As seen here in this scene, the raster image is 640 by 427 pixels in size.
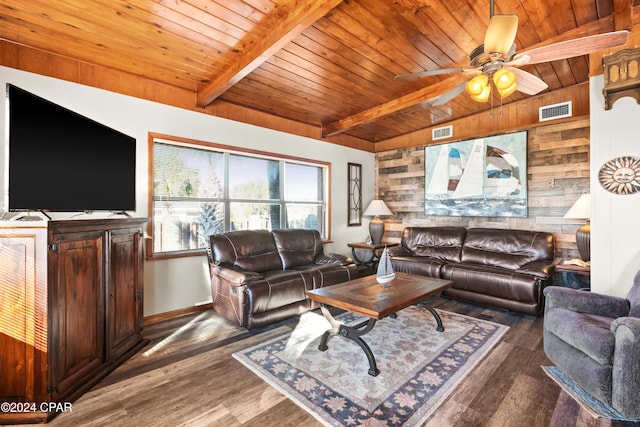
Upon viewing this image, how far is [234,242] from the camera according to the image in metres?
3.53

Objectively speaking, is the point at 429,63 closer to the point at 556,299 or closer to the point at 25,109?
the point at 556,299

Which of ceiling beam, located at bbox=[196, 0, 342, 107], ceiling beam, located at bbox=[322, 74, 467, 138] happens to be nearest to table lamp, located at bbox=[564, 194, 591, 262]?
ceiling beam, located at bbox=[322, 74, 467, 138]

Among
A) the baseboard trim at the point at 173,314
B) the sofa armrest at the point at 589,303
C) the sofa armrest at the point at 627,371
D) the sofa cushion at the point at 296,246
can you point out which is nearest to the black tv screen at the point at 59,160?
the baseboard trim at the point at 173,314

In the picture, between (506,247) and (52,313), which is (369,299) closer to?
(52,313)

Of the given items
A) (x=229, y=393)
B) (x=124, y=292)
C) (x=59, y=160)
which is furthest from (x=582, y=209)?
(x=59, y=160)

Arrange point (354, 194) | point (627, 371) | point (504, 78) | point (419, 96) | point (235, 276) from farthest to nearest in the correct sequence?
point (354, 194)
point (419, 96)
point (235, 276)
point (504, 78)
point (627, 371)

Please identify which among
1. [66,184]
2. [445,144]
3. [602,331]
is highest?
[445,144]

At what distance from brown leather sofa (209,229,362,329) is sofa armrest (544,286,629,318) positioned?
2125mm

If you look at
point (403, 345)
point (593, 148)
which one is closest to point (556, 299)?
point (403, 345)

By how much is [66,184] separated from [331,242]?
3907 millimetres

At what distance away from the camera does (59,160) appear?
2.03 meters

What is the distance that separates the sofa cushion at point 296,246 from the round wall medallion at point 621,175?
10.6 ft

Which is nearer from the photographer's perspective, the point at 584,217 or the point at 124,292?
the point at 124,292

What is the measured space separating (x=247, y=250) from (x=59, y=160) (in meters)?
2.00
